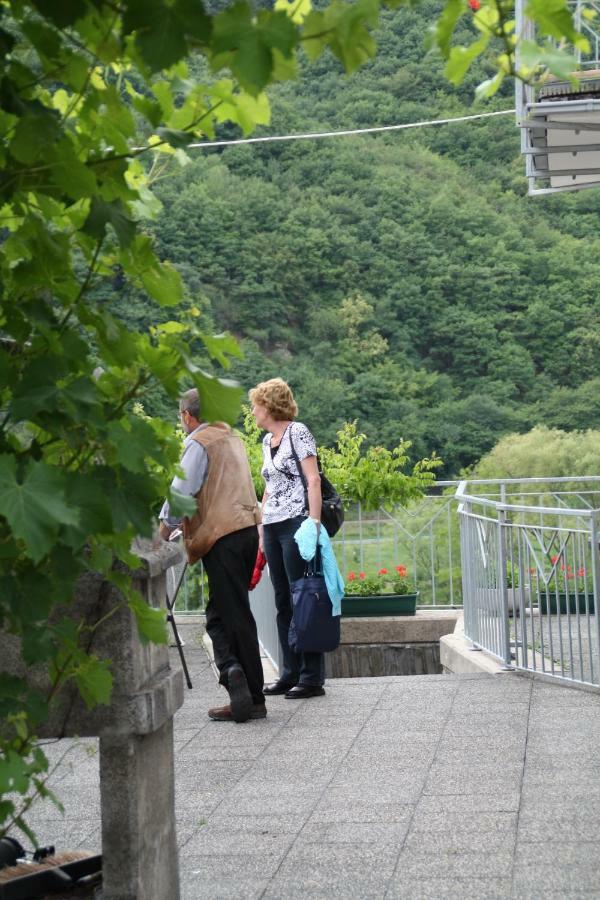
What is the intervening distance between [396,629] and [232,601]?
403 centimetres

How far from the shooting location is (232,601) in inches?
278

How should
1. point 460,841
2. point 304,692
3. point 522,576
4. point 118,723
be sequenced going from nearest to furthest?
point 118,723
point 460,841
point 304,692
point 522,576

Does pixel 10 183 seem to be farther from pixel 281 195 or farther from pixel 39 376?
pixel 281 195

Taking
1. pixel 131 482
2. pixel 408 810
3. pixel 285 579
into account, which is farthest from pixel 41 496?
pixel 285 579

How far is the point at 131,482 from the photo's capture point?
2.40 m

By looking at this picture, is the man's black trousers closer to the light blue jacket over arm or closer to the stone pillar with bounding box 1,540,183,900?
the light blue jacket over arm

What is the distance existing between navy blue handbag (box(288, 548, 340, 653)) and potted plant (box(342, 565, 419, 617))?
319cm

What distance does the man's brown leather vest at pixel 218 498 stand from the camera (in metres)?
6.99

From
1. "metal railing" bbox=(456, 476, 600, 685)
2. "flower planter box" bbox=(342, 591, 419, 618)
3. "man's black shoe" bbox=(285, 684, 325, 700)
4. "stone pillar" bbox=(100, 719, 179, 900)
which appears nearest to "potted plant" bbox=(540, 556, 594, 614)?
"metal railing" bbox=(456, 476, 600, 685)

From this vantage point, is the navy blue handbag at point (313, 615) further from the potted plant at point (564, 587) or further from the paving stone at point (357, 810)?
the paving stone at point (357, 810)

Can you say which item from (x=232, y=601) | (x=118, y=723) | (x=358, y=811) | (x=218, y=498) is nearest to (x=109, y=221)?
(x=118, y=723)

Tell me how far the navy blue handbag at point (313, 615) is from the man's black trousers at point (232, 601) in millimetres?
405

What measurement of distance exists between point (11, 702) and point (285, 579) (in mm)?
5362

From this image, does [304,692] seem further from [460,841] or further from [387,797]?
[460,841]
